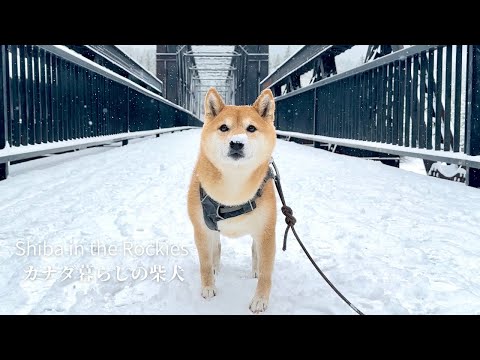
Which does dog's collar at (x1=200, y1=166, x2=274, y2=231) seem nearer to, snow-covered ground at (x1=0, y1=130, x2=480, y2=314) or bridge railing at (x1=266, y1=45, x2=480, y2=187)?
snow-covered ground at (x1=0, y1=130, x2=480, y2=314)

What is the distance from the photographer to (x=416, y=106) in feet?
15.3

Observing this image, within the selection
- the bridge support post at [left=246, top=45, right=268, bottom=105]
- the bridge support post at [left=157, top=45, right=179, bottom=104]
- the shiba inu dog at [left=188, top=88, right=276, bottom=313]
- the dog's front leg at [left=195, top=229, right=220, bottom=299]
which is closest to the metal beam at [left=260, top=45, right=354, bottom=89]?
the bridge support post at [left=246, top=45, right=268, bottom=105]

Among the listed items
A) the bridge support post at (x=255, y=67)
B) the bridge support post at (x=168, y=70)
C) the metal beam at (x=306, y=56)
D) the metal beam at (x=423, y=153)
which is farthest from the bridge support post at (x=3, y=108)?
the bridge support post at (x=168, y=70)

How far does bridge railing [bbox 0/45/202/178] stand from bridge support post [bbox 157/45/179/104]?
17303 millimetres

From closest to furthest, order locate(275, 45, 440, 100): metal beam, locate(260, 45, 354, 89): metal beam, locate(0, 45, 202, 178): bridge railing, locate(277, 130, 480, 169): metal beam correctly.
Result: locate(277, 130, 480, 169): metal beam
locate(0, 45, 202, 178): bridge railing
locate(275, 45, 440, 100): metal beam
locate(260, 45, 354, 89): metal beam

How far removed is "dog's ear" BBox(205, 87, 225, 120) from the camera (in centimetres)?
151

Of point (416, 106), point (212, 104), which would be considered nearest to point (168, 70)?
point (416, 106)

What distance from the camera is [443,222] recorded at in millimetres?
2527

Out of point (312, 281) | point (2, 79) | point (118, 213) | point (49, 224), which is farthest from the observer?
point (2, 79)

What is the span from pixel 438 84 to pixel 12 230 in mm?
4024

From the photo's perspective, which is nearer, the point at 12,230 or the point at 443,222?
the point at 12,230

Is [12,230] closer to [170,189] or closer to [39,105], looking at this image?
[170,189]

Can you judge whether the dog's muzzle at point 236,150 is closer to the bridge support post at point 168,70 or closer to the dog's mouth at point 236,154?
the dog's mouth at point 236,154

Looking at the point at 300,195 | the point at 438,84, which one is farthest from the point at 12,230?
the point at 438,84
